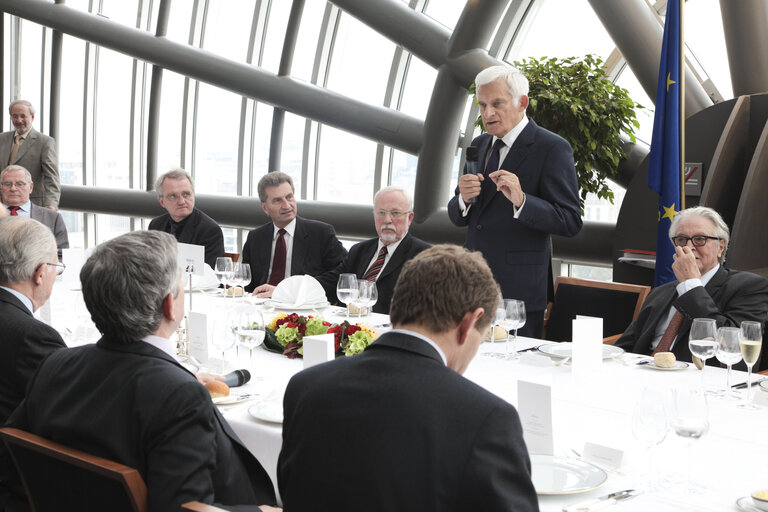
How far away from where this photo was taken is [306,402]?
51.2 inches

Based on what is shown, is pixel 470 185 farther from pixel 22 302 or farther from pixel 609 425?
pixel 22 302

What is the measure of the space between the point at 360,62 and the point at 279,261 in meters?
4.43

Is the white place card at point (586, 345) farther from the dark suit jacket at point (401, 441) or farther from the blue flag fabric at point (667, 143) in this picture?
the blue flag fabric at point (667, 143)

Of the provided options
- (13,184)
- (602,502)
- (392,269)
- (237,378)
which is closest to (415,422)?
(602,502)

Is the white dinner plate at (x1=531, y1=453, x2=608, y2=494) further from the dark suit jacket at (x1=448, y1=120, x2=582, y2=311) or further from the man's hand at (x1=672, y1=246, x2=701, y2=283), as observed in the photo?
the dark suit jacket at (x1=448, y1=120, x2=582, y2=311)

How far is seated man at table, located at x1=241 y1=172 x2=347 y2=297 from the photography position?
15.5ft

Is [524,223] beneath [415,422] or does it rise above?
above

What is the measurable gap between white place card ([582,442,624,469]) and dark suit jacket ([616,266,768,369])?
1345 millimetres

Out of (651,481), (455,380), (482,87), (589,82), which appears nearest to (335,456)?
(455,380)

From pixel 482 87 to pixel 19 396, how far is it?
2.49m

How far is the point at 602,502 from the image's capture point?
1459 mm

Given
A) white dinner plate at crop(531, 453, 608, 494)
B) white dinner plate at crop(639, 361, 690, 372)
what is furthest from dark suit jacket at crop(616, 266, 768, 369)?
white dinner plate at crop(531, 453, 608, 494)

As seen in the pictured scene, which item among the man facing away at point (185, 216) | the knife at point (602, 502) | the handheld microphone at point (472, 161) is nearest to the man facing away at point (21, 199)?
the man facing away at point (185, 216)

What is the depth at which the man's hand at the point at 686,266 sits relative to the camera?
299 centimetres
